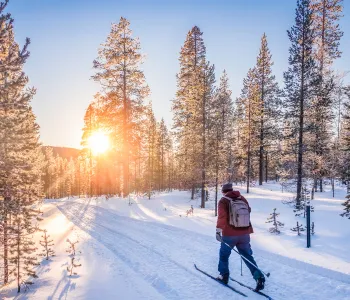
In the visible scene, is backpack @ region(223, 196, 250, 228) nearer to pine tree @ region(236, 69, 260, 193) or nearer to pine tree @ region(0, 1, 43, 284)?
pine tree @ region(0, 1, 43, 284)

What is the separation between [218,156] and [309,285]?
41.8 ft

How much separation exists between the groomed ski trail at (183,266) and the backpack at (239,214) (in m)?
1.53

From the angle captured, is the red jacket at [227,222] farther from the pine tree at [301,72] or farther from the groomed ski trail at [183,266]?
the pine tree at [301,72]

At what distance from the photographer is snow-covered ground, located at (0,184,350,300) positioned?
647 centimetres

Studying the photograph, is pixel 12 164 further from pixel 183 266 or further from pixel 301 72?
pixel 301 72

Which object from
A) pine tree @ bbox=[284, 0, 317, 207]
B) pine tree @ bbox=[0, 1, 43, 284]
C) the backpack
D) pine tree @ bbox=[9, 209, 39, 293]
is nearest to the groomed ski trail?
the backpack

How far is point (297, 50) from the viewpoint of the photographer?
2064cm

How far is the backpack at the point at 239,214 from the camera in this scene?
6.66m

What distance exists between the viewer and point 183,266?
807 cm

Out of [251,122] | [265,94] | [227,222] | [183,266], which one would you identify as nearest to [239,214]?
[227,222]

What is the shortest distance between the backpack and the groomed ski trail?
1526 mm

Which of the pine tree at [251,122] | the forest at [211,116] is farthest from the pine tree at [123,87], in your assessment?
the pine tree at [251,122]

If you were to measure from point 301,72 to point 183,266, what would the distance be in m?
18.1

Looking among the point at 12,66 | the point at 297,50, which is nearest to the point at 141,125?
the point at 297,50
